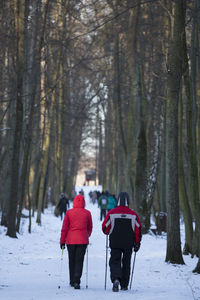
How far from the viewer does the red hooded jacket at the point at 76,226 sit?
831 cm

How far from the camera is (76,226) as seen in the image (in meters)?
8.34

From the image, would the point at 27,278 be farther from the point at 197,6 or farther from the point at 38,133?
the point at 38,133

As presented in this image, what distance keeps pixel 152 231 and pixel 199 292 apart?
1228 cm

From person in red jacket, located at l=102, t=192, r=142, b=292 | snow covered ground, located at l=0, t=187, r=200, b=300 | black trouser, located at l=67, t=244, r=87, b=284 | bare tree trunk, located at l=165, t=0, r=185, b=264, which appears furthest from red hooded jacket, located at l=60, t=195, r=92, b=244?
bare tree trunk, located at l=165, t=0, r=185, b=264

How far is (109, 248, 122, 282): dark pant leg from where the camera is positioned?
7934 mm

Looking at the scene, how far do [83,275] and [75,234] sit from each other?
6.68ft

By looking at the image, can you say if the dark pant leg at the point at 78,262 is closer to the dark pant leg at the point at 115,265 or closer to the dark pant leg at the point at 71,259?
the dark pant leg at the point at 71,259

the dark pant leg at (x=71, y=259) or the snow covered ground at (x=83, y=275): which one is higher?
the dark pant leg at (x=71, y=259)

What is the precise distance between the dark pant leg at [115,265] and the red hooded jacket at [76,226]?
21.5 inches

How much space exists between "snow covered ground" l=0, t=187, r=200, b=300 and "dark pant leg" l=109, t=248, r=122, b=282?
0.79ft

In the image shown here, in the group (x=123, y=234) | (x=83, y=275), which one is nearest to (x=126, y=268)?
(x=123, y=234)

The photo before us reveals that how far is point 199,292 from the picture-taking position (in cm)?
804

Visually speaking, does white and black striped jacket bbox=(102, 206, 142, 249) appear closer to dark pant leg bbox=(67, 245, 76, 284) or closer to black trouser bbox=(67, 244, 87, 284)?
black trouser bbox=(67, 244, 87, 284)

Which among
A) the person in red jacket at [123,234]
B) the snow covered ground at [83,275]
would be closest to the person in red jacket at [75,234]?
the snow covered ground at [83,275]
